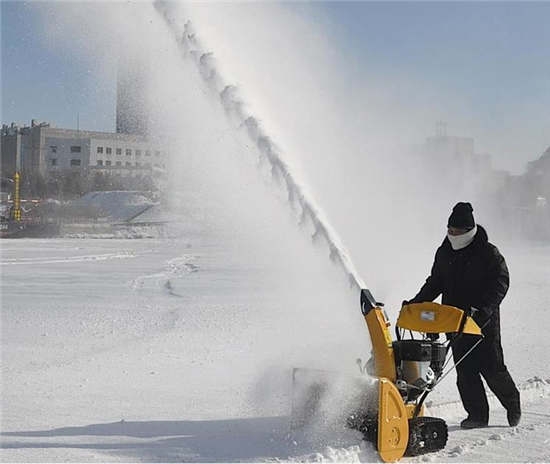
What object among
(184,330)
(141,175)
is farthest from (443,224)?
(141,175)

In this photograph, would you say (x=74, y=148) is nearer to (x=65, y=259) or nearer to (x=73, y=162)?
(x=73, y=162)

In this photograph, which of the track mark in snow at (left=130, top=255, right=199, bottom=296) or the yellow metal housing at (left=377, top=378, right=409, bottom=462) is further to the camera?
the track mark in snow at (left=130, top=255, right=199, bottom=296)

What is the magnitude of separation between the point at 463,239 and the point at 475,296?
384 millimetres

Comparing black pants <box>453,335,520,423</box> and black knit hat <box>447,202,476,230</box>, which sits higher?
black knit hat <box>447,202,476,230</box>

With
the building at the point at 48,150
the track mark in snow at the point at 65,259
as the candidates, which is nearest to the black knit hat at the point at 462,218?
the track mark in snow at the point at 65,259

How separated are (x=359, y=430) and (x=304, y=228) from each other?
8.91 feet

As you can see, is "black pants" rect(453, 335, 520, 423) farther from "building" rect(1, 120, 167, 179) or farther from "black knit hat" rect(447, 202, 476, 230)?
"building" rect(1, 120, 167, 179)

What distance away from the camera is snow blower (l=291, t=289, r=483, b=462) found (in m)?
4.30

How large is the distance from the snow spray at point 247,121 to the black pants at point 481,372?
1356mm

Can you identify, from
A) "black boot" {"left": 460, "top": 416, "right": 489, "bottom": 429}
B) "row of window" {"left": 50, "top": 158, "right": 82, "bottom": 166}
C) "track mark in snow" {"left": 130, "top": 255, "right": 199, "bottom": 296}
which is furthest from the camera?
"row of window" {"left": 50, "top": 158, "right": 82, "bottom": 166}

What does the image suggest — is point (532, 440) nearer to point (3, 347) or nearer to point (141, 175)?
point (3, 347)

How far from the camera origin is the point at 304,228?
687 cm

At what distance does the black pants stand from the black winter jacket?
116 mm

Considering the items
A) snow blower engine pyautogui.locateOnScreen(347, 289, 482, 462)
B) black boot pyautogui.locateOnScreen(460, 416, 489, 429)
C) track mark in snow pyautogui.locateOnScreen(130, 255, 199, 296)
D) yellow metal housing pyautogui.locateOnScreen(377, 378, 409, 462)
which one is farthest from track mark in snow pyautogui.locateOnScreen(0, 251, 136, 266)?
yellow metal housing pyautogui.locateOnScreen(377, 378, 409, 462)
